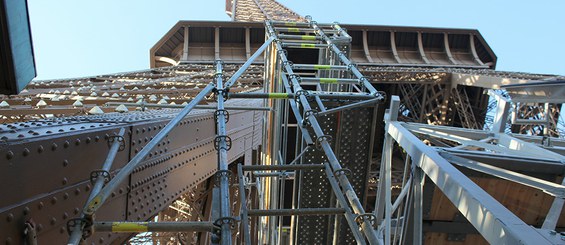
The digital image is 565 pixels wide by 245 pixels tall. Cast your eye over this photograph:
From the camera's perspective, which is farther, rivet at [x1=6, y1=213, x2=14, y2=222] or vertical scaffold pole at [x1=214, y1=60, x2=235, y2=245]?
vertical scaffold pole at [x1=214, y1=60, x2=235, y2=245]

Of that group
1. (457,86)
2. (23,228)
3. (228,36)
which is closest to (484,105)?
(457,86)

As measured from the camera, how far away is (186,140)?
5781 millimetres

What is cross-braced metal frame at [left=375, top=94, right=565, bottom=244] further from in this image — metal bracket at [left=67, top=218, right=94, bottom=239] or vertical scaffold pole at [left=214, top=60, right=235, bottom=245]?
metal bracket at [left=67, top=218, right=94, bottom=239]

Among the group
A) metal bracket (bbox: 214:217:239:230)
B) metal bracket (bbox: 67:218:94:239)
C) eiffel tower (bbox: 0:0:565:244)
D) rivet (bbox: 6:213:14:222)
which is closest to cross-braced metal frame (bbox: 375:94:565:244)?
eiffel tower (bbox: 0:0:565:244)

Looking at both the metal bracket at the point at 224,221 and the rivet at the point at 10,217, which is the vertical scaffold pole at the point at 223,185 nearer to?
the metal bracket at the point at 224,221

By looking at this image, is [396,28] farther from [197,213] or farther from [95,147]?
[95,147]

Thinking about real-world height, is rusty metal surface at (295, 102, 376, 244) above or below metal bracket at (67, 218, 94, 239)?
below

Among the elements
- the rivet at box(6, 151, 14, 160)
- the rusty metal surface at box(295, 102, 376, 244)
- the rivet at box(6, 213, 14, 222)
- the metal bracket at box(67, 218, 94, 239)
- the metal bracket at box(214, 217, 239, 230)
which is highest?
the rivet at box(6, 151, 14, 160)

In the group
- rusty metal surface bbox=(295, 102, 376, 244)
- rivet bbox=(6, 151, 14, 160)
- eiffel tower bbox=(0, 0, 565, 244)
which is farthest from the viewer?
rusty metal surface bbox=(295, 102, 376, 244)

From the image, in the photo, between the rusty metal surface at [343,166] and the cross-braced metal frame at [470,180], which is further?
the rusty metal surface at [343,166]

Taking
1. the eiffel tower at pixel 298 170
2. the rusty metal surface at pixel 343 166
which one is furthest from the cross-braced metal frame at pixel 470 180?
the rusty metal surface at pixel 343 166

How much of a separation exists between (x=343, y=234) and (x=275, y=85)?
4341 mm

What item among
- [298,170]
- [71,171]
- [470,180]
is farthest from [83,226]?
[298,170]

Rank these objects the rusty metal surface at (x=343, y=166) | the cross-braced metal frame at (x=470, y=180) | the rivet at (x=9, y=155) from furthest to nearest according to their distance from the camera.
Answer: the rusty metal surface at (x=343, y=166) → the rivet at (x=9, y=155) → the cross-braced metal frame at (x=470, y=180)
